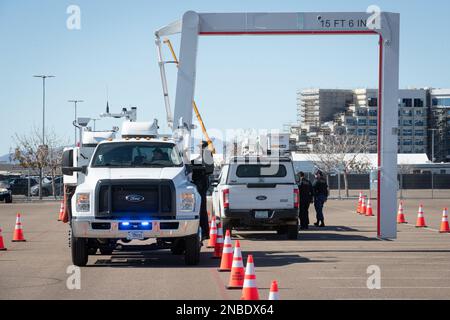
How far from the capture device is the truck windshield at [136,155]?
59.8ft

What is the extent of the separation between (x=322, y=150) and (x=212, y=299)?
85793 millimetres

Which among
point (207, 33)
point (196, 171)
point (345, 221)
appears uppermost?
point (207, 33)

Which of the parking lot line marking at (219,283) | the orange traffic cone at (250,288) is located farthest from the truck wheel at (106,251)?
the orange traffic cone at (250,288)

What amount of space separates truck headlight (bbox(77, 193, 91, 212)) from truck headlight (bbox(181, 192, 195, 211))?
173 cm

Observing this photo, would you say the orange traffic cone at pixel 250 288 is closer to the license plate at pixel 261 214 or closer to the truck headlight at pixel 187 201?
the truck headlight at pixel 187 201

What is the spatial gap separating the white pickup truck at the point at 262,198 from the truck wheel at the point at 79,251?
7.50 meters

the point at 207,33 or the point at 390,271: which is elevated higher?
the point at 207,33

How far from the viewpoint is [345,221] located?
35.2 meters

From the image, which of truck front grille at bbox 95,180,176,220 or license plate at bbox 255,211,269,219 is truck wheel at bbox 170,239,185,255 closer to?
truck front grille at bbox 95,180,176,220

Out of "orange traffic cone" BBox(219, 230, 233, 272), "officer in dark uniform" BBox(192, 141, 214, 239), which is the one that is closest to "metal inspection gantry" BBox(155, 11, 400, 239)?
"officer in dark uniform" BBox(192, 141, 214, 239)

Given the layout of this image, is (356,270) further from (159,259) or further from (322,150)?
(322,150)
